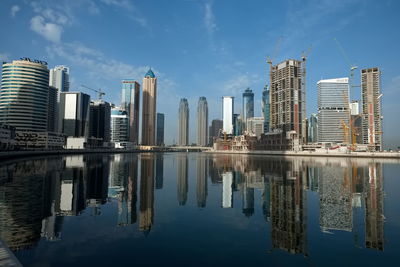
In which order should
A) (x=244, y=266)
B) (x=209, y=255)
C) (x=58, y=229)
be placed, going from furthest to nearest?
1. (x=58, y=229)
2. (x=209, y=255)
3. (x=244, y=266)

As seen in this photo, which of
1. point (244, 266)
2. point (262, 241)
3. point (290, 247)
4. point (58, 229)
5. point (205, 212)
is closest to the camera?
point (244, 266)

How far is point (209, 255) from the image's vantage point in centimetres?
1535

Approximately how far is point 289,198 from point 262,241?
15.3 meters

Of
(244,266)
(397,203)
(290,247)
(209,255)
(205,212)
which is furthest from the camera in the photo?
(397,203)

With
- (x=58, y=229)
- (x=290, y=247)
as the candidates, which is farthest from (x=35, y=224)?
(x=290, y=247)

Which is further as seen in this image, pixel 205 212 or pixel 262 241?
pixel 205 212

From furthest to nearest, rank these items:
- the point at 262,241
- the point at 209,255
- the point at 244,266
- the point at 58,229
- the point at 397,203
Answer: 1. the point at 397,203
2. the point at 58,229
3. the point at 262,241
4. the point at 209,255
5. the point at 244,266

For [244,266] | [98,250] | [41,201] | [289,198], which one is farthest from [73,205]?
[289,198]

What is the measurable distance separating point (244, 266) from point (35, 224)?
16372 mm

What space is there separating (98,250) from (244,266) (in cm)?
884

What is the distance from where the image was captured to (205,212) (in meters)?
26.5

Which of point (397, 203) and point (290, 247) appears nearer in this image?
point (290, 247)

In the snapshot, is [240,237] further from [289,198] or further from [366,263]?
[289,198]

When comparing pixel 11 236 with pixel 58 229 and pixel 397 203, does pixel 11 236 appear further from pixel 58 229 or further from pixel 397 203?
pixel 397 203
